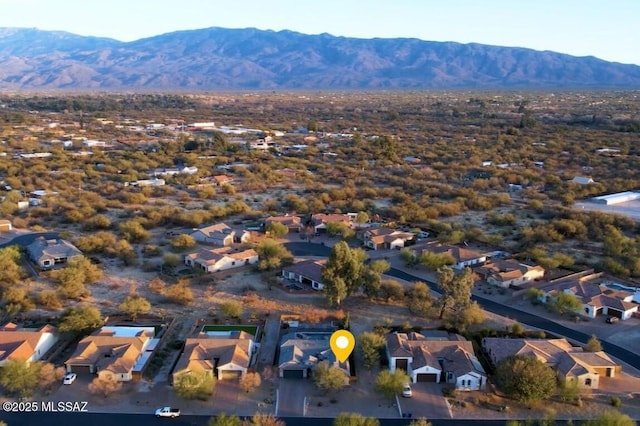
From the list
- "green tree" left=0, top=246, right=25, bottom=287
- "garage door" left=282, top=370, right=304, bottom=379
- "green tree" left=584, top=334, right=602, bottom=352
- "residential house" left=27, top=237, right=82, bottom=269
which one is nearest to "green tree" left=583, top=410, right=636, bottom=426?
"green tree" left=584, top=334, right=602, bottom=352

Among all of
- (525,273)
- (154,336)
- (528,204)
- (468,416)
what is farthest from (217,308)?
(528,204)

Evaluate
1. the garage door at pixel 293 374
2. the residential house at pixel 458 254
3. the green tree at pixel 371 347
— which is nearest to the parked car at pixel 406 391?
the green tree at pixel 371 347

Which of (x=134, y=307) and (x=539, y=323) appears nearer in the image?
(x=134, y=307)

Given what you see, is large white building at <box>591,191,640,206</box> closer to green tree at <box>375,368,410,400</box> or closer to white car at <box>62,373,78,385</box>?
green tree at <box>375,368,410,400</box>

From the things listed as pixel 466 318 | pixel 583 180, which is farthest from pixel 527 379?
pixel 583 180

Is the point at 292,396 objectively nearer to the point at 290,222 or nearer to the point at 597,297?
the point at 597,297

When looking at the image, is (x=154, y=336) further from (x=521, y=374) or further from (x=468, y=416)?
(x=521, y=374)
